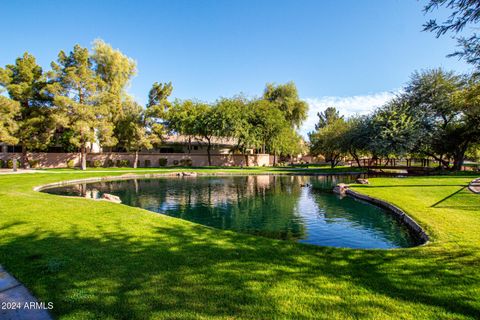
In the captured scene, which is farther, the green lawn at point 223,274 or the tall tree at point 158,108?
the tall tree at point 158,108

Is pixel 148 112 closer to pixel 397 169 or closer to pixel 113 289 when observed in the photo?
pixel 397 169

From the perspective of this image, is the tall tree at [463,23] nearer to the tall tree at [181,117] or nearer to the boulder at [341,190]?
the boulder at [341,190]

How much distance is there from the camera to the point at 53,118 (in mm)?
28797

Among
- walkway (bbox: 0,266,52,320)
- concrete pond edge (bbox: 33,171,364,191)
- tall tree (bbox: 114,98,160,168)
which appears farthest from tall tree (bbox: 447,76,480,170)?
walkway (bbox: 0,266,52,320)

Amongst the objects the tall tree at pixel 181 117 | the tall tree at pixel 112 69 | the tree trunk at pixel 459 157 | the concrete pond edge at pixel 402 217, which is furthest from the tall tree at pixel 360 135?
the tall tree at pixel 112 69

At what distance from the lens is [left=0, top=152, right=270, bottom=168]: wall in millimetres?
35375

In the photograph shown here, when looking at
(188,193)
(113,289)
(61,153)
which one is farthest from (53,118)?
(113,289)

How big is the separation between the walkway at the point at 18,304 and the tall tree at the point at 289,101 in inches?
1741

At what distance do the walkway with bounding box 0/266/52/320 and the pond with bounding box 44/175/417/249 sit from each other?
6.11m

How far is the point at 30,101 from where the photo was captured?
30.8 meters

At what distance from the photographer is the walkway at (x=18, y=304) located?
10.5 ft

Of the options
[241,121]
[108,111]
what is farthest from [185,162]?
[108,111]

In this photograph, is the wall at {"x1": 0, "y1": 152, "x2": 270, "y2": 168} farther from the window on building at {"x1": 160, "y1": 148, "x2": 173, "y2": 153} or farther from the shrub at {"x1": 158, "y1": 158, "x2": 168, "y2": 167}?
the window on building at {"x1": 160, "y1": 148, "x2": 173, "y2": 153}

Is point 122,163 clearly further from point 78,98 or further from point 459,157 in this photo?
point 459,157
